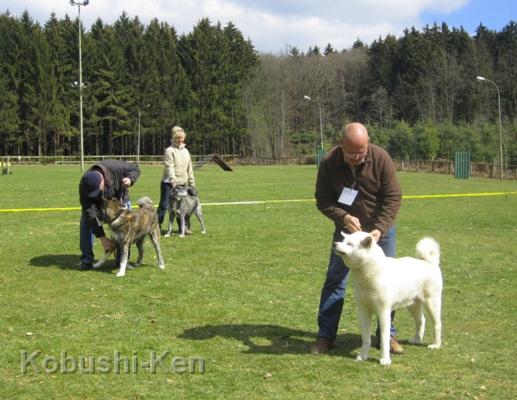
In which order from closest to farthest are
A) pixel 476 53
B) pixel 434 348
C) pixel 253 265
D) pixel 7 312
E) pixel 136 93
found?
1. pixel 434 348
2. pixel 7 312
3. pixel 253 265
4. pixel 136 93
5. pixel 476 53

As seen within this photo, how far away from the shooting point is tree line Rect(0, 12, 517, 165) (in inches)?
2810

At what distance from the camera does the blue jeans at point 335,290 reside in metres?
5.44

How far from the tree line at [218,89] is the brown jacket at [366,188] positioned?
5760 cm

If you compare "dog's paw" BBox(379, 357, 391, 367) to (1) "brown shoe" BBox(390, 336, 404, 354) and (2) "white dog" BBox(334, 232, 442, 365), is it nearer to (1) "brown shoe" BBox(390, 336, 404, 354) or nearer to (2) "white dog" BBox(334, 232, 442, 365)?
(2) "white dog" BBox(334, 232, 442, 365)

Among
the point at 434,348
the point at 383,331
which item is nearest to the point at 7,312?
the point at 383,331

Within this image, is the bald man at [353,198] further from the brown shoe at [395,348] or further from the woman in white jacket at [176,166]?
the woman in white jacket at [176,166]

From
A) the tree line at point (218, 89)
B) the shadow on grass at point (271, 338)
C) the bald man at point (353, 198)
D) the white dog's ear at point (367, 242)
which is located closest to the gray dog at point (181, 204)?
the shadow on grass at point (271, 338)

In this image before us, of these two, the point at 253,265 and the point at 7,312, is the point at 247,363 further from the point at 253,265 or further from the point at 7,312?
the point at 253,265

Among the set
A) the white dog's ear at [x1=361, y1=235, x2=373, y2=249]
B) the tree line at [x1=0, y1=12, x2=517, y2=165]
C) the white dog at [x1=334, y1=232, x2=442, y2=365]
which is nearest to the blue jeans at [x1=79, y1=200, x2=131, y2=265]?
the white dog at [x1=334, y1=232, x2=442, y2=365]

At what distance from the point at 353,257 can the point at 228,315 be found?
2.23 meters

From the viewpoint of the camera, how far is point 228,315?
6.48 metres

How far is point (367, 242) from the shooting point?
15.5ft

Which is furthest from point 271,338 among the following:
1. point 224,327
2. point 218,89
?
point 218,89

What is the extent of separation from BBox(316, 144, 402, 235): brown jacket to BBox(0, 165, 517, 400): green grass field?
128cm
